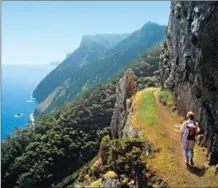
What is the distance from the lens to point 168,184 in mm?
20656

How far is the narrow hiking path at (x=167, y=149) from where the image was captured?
65.6 ft

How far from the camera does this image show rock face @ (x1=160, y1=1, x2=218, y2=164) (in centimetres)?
2295

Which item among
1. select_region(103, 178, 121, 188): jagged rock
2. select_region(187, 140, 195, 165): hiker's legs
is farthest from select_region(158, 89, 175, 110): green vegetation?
select_region(187, 140, 195, 165): hiker's legs

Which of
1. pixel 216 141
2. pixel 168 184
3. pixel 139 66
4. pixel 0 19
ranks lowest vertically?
pixel 168 184

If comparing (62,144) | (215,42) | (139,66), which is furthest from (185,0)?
(139,66)

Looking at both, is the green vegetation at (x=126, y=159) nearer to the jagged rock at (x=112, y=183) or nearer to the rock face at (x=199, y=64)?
the jagged rock at (x=112, y=183)

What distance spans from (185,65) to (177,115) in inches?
165

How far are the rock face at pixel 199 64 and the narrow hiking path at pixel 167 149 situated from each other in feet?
4.16

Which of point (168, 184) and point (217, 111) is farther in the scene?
point (217, 111)

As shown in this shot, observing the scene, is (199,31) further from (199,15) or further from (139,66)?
(139,66)

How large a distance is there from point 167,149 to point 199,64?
542cm

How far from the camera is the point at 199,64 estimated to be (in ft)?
80.5

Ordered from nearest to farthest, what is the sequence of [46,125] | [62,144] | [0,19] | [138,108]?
[0,19], [138,108], [62,144], [46,125]

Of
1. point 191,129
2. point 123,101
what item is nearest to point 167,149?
point 191,129
